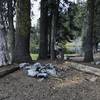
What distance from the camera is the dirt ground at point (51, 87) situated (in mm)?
7590

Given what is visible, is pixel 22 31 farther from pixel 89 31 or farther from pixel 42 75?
pixel 89 31

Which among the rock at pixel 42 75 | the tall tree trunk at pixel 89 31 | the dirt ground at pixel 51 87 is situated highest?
the tall tree trunk at pixel 89 31

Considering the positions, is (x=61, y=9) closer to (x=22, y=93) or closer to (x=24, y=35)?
(x=24, y=35)

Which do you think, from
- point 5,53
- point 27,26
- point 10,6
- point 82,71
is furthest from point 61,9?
point 82,71

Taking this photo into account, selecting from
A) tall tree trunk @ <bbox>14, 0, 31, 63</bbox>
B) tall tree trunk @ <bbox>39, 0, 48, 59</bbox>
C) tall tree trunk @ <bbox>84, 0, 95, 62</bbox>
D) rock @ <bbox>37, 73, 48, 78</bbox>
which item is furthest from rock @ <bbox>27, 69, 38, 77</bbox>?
tall tree trunk @ <bbox>39, 0, 48, 59</bbox>

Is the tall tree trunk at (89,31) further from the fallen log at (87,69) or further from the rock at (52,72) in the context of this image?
the rock at (52,72)

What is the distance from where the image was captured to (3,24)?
1812cm

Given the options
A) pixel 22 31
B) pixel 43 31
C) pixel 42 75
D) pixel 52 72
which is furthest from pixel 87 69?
pixel 43 31

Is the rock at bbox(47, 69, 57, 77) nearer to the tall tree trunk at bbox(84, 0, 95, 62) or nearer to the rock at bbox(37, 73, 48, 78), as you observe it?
the rock at bbox(37, 73, 48, 78)

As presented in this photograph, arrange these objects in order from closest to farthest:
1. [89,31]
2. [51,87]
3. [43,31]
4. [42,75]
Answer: [51,87] → [42,75] → [89,31] → [43,31]

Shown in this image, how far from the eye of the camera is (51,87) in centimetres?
836

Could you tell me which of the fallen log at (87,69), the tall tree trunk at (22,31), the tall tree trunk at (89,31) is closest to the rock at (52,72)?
the fallen log at (87,69)

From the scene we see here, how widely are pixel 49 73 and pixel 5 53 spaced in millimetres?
7034

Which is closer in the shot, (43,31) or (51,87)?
(51,87)
